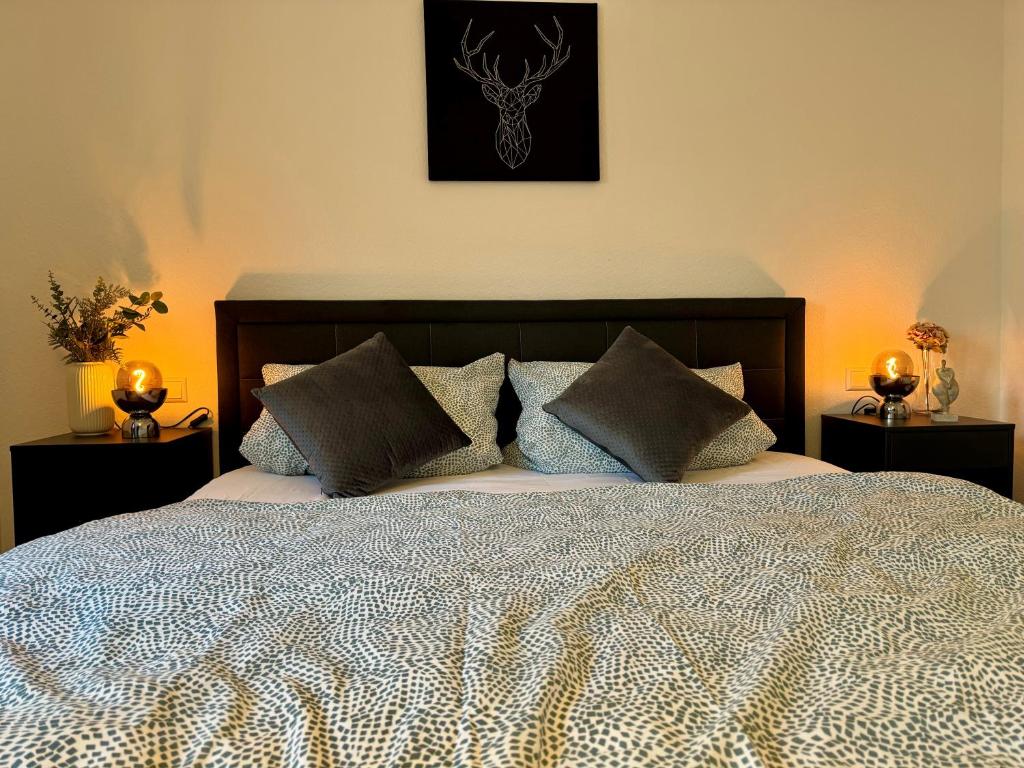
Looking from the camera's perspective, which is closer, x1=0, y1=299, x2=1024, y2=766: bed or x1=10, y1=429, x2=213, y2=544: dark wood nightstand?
x1=0, y1=299, x2=1024, y2=766: bed

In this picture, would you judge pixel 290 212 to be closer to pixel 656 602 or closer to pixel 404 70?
pixel 404 70

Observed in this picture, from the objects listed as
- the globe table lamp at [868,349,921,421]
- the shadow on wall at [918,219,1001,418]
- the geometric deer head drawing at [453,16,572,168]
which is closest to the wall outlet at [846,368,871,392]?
the globe table lamp at [868,349,921,421]

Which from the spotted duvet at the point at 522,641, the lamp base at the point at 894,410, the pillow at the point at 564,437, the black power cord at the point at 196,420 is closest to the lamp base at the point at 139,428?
the black power cord at the point at 196,420

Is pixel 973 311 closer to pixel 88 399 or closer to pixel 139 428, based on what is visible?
pixel 139 428

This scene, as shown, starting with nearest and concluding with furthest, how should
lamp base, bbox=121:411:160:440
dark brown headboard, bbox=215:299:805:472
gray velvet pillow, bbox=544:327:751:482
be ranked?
1. gray velvet pillow, bbox=544:327:751:482
2. lamp base, bbox=121:411:160:440
3. dark brown headboard, bbox=215:299:805:472

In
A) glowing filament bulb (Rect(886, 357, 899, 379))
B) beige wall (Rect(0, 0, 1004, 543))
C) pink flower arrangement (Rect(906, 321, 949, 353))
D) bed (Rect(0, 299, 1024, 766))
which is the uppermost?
beige wall (Rect(0, 0, 1004, 543))

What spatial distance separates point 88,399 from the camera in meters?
2.56

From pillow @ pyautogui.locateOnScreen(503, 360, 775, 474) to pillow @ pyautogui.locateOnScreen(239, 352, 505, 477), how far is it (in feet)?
0.31

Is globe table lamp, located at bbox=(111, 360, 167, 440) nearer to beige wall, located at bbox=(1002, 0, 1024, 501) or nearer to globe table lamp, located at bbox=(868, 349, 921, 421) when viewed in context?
globe table lamp, located at bbox=(868, 349, 921, 421)

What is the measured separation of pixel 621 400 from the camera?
7.75 ft

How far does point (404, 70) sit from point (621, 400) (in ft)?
5.24

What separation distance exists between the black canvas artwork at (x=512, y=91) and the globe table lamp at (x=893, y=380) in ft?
4.58

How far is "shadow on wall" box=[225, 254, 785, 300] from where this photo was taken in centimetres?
286

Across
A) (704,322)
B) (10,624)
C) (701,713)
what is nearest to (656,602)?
(701,713)
